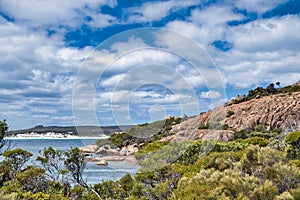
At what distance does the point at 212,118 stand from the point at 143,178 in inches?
1558

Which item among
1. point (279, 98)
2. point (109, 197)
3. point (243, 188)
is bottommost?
point (109, 197)

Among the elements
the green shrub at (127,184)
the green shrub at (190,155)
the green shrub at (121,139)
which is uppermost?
the green shrub at (121,139)

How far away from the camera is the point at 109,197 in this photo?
49.0ft

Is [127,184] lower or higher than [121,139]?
lower

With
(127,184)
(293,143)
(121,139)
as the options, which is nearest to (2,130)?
(127,184)

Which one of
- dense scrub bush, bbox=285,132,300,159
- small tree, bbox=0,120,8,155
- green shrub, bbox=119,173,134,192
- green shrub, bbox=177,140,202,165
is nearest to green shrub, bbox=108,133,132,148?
green shrub, bbox=177,140,202,165

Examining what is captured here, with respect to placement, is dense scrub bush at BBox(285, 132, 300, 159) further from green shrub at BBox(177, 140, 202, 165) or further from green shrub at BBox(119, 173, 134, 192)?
green shrub at BBox(119, 173, 134, 192)

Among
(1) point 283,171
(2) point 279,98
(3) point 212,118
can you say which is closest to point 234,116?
(3) point 212,118

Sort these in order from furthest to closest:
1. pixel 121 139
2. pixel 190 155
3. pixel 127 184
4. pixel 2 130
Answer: pixel 121 139
pixel 190 155
pixel 2 130
pixel 127 184

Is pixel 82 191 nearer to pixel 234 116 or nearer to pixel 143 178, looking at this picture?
pixel 143 178

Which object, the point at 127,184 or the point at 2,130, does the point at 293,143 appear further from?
the point at 2,130

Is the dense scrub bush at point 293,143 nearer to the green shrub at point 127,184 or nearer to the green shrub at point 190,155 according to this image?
the green shrub at point 190,155

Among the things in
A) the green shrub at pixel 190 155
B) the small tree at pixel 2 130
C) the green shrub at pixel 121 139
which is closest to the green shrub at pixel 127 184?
the green shrub at pixel 190 155

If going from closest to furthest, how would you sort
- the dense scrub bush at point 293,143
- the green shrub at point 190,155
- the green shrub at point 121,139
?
the dense scrub bush at point 293,143, the green shrub at point 190,155, the green shrub at point 121,139
